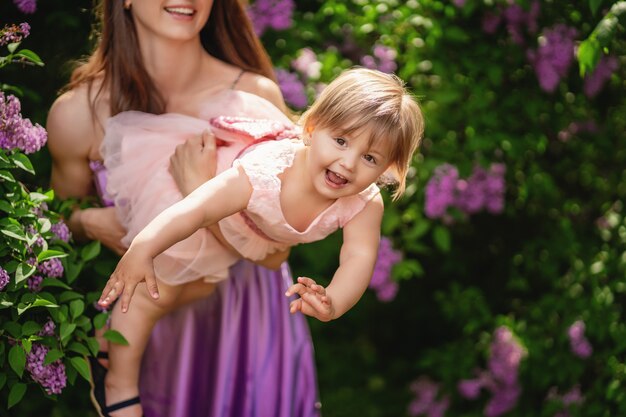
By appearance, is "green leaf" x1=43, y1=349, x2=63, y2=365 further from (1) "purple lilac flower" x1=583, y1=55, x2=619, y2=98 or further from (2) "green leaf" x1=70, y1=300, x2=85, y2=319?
(1) "purple lilac flower" x1=583, y1=55, x2=619, y2=98

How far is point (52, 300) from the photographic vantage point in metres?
2.03

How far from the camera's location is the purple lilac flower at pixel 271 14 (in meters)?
2.98

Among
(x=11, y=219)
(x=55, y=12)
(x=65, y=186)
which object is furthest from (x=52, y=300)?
(x=55, y=12)

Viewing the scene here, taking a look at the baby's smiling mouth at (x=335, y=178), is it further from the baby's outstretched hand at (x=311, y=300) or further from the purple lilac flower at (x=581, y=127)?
the purple lilac flower at (x=581, y=127)

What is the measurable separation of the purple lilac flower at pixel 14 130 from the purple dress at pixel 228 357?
29.7 inches

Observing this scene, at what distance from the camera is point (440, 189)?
298 centimetres

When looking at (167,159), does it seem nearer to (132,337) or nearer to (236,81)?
(236,81)

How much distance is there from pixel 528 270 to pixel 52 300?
6.77 feet

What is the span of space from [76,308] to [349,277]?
25.9 inches

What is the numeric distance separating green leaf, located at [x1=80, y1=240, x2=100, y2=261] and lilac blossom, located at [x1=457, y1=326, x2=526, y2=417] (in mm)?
1633

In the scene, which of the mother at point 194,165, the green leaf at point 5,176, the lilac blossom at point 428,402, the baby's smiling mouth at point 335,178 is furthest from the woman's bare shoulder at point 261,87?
the lilac blossom at point 428,402

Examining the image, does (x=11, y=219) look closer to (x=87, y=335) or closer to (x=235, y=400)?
(x=87, y=335)

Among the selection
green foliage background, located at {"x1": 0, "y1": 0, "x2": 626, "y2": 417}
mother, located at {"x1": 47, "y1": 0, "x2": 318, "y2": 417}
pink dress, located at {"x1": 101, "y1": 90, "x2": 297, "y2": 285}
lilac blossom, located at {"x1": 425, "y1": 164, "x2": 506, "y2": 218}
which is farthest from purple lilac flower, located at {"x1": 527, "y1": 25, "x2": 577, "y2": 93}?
pink dress, located at {"x1": 101, "y1": 90, "x2": 297, "y2": 285}

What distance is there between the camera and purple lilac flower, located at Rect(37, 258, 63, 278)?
6.65 feet
